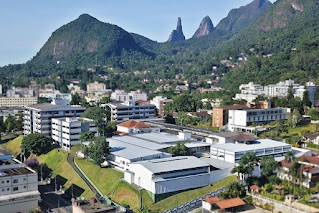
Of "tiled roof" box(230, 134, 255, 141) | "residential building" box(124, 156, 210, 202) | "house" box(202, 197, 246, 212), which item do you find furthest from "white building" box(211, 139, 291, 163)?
"house" box(202, 197, 246, 212)

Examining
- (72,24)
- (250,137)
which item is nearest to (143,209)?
(250,137)

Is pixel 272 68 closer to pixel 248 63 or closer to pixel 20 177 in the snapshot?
pixel 248 63

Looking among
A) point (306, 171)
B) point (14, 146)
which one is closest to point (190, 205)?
point (306, 171)

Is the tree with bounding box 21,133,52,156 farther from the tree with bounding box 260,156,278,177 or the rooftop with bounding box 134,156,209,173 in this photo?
the tree with bounding box 260,156,278,177

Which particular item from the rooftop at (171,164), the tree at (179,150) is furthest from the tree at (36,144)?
the rooftop at (171,164)

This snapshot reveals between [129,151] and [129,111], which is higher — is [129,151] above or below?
below

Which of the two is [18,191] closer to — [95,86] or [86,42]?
[95,86]

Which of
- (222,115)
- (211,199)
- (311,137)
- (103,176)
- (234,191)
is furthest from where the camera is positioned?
(222,115)
